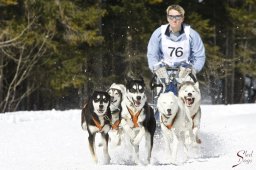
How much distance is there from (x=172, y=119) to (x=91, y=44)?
15649mm

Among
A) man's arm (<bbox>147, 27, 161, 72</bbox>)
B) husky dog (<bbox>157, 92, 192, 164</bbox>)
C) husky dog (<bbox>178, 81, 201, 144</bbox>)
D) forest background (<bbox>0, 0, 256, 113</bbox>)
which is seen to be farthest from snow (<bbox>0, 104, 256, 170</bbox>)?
forest background (<bbox>0, 0, 256, 113</bbox>)

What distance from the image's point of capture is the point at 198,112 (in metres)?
→ 8.40

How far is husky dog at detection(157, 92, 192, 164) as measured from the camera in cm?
758

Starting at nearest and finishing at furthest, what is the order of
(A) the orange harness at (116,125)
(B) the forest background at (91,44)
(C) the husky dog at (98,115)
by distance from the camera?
1. (C) the husky dog at (98,115)
2. (A) the orange harness at (116,125)
3. (B) the forest background at (91,44)

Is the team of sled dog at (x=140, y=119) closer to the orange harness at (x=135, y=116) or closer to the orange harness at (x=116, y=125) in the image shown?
the orange harness at (x=135, y=116)

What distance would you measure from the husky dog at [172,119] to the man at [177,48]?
0.75 meters

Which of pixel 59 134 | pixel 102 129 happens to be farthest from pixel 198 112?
pixel 59 134

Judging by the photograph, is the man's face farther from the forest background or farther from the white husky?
the forest background

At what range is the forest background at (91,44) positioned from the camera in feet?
73.6

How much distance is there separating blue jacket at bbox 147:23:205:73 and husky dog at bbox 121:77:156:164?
0.85 m

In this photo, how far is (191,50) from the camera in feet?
28.2

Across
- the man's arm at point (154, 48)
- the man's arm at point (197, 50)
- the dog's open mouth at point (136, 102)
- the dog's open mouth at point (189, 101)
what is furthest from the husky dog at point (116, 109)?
the man's arm at point (197, 50)

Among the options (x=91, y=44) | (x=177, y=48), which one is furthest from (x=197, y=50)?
(x=91, y=44)

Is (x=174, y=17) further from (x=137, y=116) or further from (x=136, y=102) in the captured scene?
(x=137, y=116)
